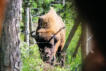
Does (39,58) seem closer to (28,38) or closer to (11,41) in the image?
(28,38)

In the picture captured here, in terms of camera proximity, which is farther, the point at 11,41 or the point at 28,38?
the point at 28,38

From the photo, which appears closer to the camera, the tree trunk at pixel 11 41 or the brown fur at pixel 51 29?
the tree trunk at pixel 11 41

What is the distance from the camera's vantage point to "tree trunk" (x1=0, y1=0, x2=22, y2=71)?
3717mm

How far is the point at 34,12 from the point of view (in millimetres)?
6773

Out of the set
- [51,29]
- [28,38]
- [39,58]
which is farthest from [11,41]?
[51,29]

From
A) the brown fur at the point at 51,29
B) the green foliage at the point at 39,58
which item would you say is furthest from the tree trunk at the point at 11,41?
the brown fur at the point at 51,29

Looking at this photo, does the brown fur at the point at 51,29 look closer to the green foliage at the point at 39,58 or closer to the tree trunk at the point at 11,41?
the green foliage at the point at 39,58

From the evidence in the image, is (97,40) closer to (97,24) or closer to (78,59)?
(97,24)

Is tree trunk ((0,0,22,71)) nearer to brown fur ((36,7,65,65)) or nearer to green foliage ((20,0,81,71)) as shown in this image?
green foliage ((20,0,81,71))

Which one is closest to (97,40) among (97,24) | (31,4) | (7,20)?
(97,24)

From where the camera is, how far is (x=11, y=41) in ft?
12.6

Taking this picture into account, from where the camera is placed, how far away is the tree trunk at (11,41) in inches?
146

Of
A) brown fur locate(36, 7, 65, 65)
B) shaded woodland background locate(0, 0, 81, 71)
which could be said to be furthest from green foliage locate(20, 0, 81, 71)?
brown fur locate(36, 7, 65, 65)

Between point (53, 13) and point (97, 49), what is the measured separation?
5.94 m
